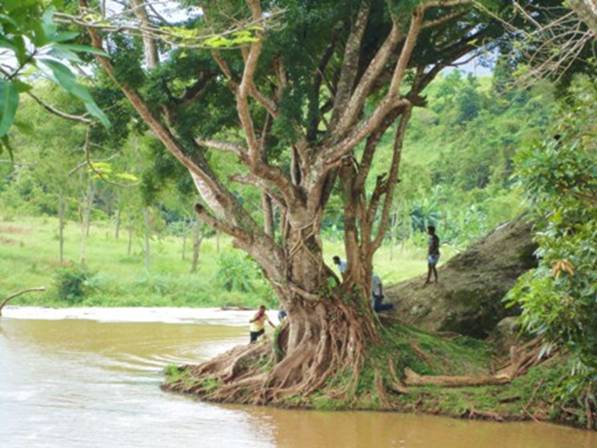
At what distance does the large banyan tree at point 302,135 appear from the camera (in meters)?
13.0

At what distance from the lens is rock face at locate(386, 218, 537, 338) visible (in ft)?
54.7

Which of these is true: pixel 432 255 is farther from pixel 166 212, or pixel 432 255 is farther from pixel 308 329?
pixel 166 212

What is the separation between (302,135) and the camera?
1381 cm

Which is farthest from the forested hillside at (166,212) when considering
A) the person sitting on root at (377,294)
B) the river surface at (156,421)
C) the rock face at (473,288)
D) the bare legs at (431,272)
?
the river surface at (156,421)

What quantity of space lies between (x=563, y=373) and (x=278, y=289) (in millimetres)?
4787

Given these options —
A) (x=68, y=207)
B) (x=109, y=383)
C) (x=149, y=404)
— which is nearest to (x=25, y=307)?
(x=68, y=207)

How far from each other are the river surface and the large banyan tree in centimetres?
109


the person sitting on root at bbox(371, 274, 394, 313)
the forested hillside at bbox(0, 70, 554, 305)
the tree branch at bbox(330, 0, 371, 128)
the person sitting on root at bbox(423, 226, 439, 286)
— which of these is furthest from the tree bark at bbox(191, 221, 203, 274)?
the tree branch at bbox(330, 0, 371, 128)

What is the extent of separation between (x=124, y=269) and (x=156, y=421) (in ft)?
92.3

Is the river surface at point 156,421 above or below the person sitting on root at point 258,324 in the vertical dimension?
below

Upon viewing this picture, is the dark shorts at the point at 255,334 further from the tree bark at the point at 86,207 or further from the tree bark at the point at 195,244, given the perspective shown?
the tree bark at the point at 195,244

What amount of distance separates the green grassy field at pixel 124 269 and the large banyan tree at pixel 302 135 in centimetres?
1468

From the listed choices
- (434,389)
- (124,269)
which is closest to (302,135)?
(434,389)

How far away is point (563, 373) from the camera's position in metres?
12.4
